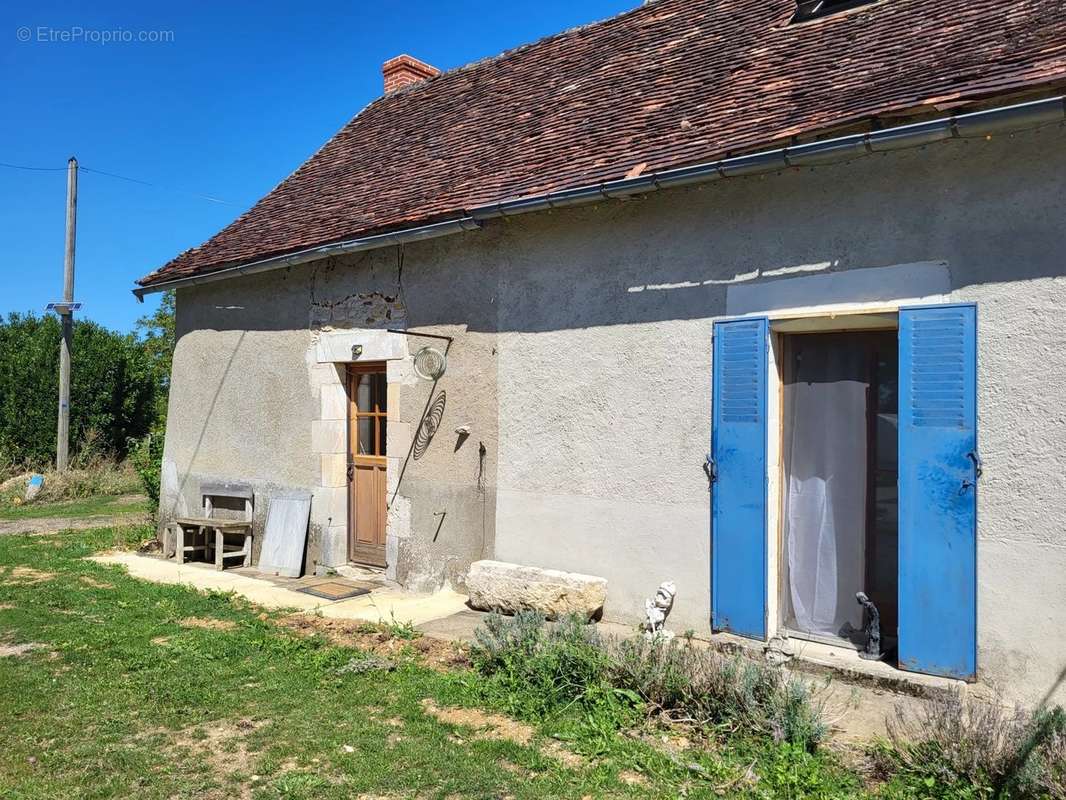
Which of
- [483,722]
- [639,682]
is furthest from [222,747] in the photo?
[639,682]

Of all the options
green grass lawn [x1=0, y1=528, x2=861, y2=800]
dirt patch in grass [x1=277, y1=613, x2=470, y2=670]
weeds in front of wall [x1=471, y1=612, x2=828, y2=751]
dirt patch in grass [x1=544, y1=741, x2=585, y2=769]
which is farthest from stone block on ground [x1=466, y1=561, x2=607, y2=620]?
dirt patch in grass [x1=544, y1=741, x2=585, y2=769]

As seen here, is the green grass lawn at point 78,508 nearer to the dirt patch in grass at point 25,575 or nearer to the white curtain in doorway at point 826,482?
the dirt patch in grass at point 25,575

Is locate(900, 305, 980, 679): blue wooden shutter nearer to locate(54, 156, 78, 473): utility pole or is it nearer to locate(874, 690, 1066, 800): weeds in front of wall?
locate(874, 690, 1066, 800): weeds in front of wall

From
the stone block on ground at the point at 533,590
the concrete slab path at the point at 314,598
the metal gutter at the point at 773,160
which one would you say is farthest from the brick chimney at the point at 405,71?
the stone block on ground at the point at 533,590

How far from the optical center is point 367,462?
26.0 feet

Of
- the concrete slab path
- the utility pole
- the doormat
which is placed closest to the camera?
the concrete slab path

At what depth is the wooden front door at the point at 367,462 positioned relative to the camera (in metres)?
7.84

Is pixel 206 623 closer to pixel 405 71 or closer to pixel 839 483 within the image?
pixel 839 483

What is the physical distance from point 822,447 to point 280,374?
5766 millimetres

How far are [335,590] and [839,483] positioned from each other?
4.56m

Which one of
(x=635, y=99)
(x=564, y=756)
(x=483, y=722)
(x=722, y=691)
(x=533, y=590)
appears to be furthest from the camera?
(x=635, y=99)

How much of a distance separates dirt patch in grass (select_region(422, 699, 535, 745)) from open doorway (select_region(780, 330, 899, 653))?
2098 mm

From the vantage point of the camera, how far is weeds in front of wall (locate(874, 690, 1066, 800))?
9.87 ft

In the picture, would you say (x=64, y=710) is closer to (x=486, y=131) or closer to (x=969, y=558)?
(x=969, y=558)
